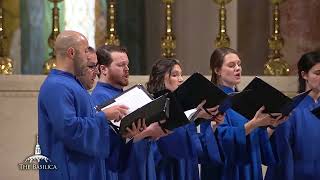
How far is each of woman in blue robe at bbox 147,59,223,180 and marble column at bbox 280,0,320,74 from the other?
2634 millimetres

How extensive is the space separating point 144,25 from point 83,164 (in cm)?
490

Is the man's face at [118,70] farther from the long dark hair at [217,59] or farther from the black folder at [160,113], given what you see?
the long dark hair at [217,59]

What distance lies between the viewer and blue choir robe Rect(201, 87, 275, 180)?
5.55m

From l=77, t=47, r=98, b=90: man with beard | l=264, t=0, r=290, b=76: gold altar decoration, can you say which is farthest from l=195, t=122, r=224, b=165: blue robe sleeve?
l=264, t=0, r=290, b=76: gold altar decoration

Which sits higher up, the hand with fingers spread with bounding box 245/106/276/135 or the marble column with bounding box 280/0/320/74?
the marble column with bounding box 280/0/320/74

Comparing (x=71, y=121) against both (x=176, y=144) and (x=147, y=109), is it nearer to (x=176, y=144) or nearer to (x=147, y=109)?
(x=147, y=109)

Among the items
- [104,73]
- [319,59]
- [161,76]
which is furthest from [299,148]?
[104,73]

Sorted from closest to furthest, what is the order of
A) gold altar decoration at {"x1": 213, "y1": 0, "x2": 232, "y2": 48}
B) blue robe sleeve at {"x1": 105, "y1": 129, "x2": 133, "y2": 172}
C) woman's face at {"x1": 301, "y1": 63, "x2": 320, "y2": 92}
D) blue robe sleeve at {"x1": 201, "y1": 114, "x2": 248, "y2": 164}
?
blue robe sleeve at {"x1": 105, "y1": 129, "x2": 133, "y2": 172} < blue robe sleeve at {"x1": 201, "y1": 114, "x2": 248, "y2": 164} < woman's face at {"x1": 301, "y1": 63, "x2": 320, "y2": 92} < gold altar decoration at {"x1": 213, "y1": 0, "x2": 232, "y2": 48}

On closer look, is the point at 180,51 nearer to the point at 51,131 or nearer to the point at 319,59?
the point at 319,59

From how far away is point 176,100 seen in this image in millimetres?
4871

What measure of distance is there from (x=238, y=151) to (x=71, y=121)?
1.53 m

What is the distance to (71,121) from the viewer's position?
4434mm

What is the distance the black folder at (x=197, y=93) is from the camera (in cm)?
496

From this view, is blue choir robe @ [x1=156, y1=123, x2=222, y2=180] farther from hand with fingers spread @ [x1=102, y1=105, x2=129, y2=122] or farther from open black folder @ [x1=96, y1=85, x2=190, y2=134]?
hand with fingers spread @ [x1=102, y1=105, x2=129, y2=122]
